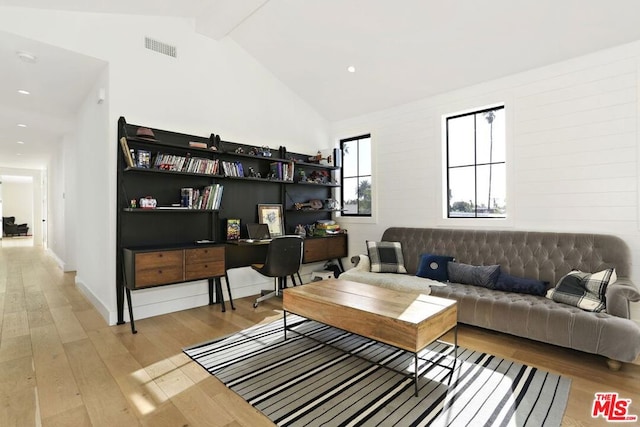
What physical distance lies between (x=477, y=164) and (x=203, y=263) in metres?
3.60

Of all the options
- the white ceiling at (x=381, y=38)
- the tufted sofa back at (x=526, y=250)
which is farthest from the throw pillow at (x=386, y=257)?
the white ceiling at (x=381, y=38)

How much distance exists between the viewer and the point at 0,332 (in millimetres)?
3084

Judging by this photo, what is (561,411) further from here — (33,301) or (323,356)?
(33,301)

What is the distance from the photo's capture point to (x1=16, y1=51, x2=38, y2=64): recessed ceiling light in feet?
10.3

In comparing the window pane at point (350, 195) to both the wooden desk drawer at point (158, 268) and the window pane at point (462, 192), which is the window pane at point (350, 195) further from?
the wooden desk drawer at point (158, 268)

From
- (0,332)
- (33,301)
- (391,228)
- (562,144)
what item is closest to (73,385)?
(0,332)

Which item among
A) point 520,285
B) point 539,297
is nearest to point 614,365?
point 539,297

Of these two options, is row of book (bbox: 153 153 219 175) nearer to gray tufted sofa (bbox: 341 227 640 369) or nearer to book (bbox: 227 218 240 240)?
book (bbox: 227 218 240 240)

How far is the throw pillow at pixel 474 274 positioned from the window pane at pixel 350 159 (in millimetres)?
2463

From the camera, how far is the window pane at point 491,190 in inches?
156

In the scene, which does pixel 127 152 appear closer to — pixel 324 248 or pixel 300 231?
pixel 300 231

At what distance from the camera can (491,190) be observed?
4.05m

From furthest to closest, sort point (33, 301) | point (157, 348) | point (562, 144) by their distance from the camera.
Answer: point (33, 301), point (562, 144), point (157, 348)

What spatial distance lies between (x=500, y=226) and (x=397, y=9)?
268 centimetres
